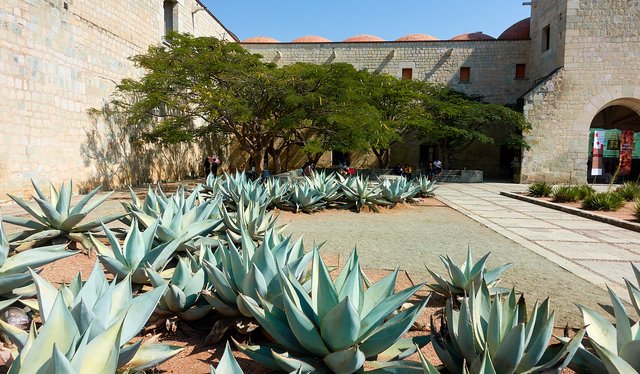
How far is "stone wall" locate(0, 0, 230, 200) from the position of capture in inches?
353

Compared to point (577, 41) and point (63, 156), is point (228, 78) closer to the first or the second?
point (63, 156)

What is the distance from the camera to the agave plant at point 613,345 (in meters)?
1.38

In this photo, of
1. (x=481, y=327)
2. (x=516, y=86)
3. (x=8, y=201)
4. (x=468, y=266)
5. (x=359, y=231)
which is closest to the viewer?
(x=481, y=327)

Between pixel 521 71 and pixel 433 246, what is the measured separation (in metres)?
23.1

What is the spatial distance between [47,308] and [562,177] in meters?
22.0

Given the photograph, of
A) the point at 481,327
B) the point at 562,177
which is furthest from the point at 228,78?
the point at 562,177

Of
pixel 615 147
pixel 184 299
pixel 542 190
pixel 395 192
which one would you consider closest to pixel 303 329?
pixel 184 299

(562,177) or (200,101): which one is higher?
(200,101)

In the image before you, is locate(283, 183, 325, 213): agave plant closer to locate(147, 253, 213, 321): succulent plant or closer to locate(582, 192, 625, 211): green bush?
locate(147, 253, 213, 321): succulent plant

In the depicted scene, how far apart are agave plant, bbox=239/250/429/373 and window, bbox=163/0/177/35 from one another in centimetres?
1957

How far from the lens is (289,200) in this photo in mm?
7805

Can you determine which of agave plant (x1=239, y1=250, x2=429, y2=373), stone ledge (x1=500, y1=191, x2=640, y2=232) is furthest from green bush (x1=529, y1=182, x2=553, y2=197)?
agave plant (x1=239, y1=250, x2=429, y2=373)

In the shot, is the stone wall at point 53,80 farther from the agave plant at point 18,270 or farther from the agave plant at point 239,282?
the agave plant at point 239,282

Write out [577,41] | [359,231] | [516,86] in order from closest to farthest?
1. [359,231]
2. [577,41]
3. [516,86]
